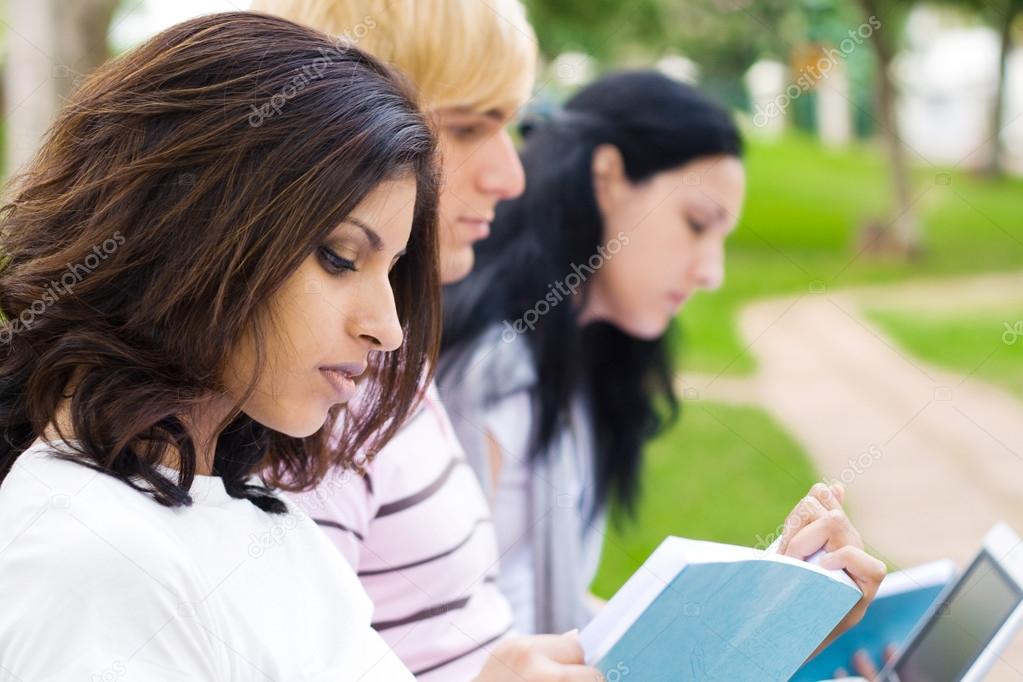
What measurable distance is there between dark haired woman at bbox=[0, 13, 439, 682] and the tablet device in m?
0.60

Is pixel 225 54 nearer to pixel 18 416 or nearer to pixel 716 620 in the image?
pixel 18 416

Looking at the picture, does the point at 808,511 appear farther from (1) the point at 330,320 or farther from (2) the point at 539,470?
(2) the point at 539,470

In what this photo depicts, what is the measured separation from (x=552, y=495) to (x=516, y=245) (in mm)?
477

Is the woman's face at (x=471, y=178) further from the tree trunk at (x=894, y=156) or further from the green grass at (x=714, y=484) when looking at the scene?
the tree trunk at (x=894, y=156)

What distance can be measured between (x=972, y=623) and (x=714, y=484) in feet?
11.4

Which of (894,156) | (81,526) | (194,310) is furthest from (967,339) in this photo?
(81,526)

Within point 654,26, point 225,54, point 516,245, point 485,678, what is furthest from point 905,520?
point 654,26

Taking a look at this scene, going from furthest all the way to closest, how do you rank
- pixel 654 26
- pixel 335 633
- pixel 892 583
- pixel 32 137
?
pixel 654 26 → pixel 32 137 → pixel 892 583 → pixel 335 633

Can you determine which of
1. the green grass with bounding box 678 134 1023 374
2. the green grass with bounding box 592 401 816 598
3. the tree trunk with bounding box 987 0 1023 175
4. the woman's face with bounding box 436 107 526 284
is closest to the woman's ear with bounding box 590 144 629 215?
the woman's face with bounding box 436 107 526 284

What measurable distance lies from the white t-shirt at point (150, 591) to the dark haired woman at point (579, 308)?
838 millimetres

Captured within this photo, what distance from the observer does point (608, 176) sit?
2.17 m

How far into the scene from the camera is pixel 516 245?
6.97 feet

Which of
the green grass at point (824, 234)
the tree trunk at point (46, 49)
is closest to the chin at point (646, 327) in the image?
the tree trunk at point (46, 49)

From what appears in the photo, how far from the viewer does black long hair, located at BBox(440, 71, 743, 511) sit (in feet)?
6.63
